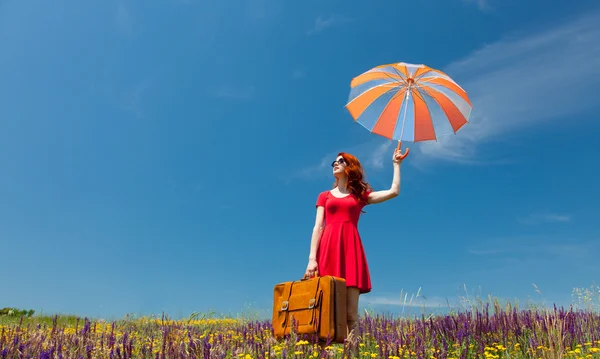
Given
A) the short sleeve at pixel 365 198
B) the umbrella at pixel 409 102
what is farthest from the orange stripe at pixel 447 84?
the short sleeve at pixel 365 198

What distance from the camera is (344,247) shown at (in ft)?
22.9

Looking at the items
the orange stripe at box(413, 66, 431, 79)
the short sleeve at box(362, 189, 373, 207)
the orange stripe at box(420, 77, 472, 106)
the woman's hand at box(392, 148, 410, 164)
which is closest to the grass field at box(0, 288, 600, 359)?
the short sleeve at box(362, 189, 373, 207)

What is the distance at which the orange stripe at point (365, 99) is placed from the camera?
8680 millimetres

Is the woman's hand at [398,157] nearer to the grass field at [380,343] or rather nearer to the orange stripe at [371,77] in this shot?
the orange stripe at [371,77]

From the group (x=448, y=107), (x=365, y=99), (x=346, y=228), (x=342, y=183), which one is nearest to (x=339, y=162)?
(x=342, y=183)

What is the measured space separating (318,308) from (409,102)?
13.7 ft

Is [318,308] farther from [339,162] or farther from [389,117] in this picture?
[389,117]

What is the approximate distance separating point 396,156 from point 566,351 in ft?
11.2

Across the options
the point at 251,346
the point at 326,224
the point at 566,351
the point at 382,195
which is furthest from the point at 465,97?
the point at 251,346

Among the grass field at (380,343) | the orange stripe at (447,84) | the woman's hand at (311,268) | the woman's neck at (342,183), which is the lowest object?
the grass field at (380,343)

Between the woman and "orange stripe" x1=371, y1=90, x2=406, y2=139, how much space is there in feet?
3.48

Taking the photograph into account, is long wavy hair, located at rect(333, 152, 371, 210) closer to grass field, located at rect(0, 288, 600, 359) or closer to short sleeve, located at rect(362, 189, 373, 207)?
short sleeve, located at rect(362, 189, 373, 207)

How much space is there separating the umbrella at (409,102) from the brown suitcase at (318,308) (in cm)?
314

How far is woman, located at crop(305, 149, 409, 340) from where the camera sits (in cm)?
686
